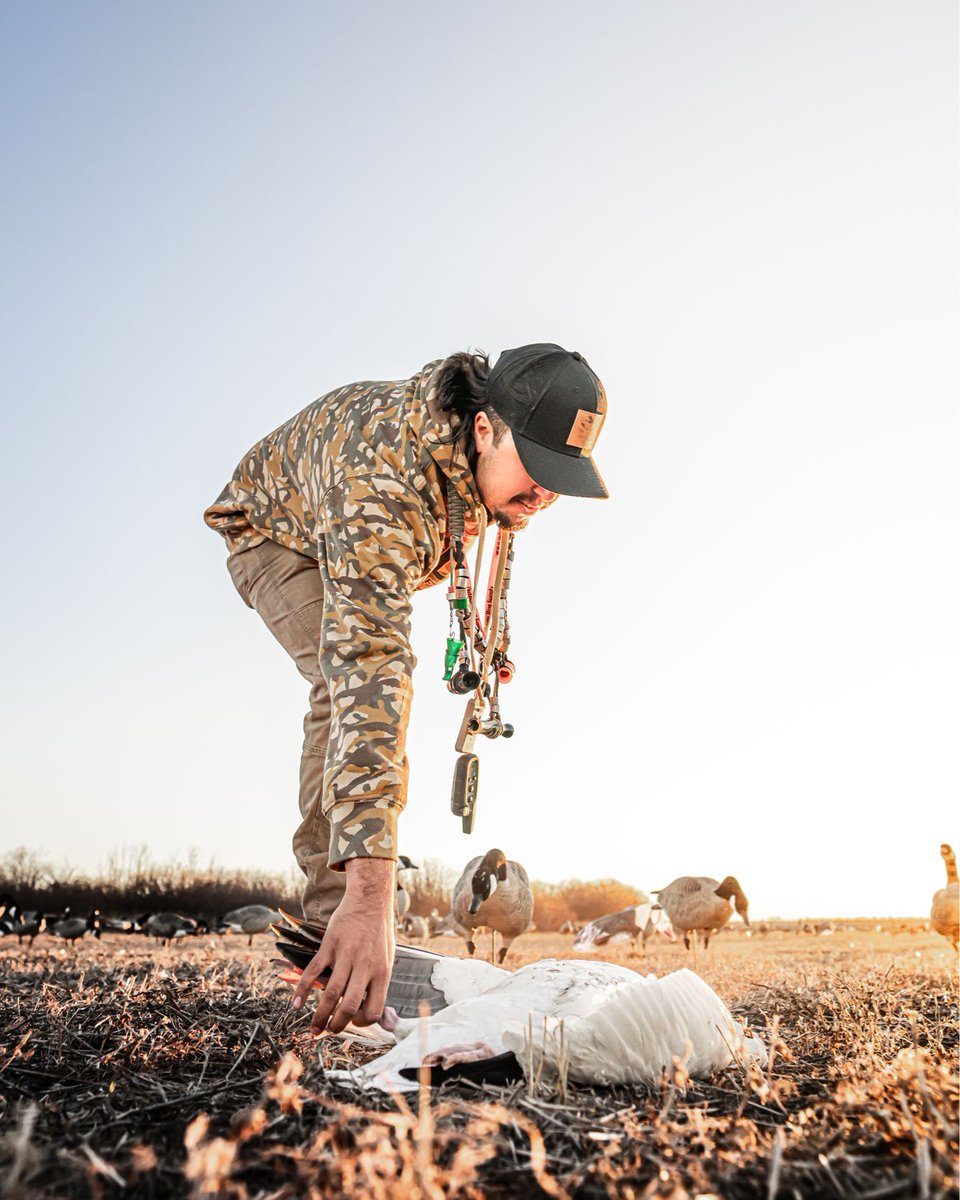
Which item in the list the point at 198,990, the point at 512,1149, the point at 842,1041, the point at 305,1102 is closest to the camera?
the point at 512,1149

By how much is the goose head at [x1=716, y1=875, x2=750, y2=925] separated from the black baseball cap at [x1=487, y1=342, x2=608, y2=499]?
1336 cm

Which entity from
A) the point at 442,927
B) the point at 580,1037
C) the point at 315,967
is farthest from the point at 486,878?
the point at 442,927

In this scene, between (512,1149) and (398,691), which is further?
(398,691)

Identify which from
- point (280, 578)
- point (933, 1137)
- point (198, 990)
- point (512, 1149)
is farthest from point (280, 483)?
point (933, 1137)

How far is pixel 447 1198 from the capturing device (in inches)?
56.7

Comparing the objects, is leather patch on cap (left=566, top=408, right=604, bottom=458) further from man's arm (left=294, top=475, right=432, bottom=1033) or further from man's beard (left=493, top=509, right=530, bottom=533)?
man's arm (left=294, top=475, right=432, bottom=1033)

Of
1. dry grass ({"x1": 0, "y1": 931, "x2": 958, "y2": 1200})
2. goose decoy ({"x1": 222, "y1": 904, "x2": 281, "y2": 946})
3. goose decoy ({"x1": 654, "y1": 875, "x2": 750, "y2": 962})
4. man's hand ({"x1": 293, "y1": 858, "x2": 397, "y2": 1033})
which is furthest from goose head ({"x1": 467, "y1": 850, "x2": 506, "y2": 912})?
goose decoy ({"x1": 222, "y1": 904, "x2": 281, "y2": 946})

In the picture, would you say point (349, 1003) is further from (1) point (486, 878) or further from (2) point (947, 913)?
(2) point (947, 913)

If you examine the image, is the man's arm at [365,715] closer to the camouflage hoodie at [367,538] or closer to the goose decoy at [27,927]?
the camouflage hoodie at [367,538]

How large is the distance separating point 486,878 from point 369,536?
26.0 feet

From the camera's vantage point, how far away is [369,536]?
332 centimetres

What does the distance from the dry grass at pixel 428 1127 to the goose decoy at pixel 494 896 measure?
7.33m

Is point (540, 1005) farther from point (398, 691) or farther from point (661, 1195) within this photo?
point (661, 1195)

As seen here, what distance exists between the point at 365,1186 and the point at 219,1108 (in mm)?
857
